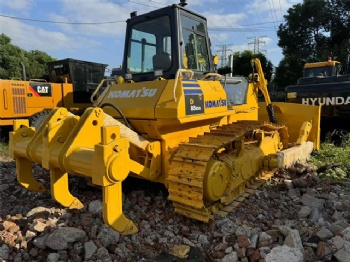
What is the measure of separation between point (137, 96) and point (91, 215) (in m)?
1.43

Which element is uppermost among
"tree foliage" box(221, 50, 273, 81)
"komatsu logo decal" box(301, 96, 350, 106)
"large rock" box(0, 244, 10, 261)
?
"tree foliage" box(221, 50, 273, 81)

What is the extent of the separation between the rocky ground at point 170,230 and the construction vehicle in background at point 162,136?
0.62ft

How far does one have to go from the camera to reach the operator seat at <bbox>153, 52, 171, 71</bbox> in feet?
12.7

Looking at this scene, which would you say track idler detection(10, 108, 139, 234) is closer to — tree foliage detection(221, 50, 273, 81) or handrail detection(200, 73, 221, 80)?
handrail detection(200, 73, 221, 80)

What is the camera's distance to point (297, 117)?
238 inches

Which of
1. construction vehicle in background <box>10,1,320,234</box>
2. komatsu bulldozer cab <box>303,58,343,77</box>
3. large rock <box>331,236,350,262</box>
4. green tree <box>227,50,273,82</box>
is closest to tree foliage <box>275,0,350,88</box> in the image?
green tree <box>227,50,273,82</box>

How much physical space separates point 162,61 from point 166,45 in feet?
0.69

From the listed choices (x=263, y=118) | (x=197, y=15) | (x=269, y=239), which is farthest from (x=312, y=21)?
(x=269, y=239)

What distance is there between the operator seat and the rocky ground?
5.22ft

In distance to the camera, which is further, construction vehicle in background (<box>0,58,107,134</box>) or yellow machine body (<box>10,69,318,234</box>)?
construction vehicle in background (<box>0,58,107,134</box>)

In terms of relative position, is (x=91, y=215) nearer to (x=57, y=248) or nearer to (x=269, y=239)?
(x=57, y=248)

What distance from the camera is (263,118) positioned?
249 inches

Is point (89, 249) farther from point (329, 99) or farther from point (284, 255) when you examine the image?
point (329, 99)

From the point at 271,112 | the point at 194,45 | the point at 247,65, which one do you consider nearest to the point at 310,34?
the point at 247,65
